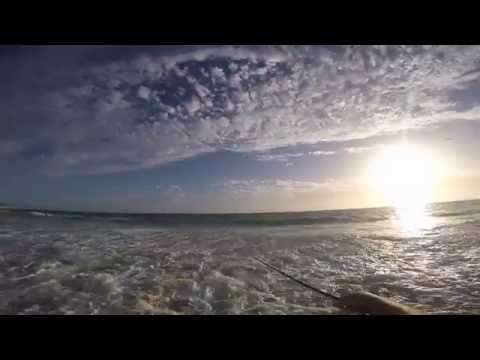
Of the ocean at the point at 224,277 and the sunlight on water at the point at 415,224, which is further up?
the sunlight on water at the point at 415,224

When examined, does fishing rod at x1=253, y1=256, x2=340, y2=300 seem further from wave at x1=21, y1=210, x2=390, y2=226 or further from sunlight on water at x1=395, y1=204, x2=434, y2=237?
wave at x1=21, y1=210, x2=390, y2=226

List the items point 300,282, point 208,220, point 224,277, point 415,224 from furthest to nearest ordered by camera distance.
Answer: point 208,220, point 415,224, point 224,277, point 300,282

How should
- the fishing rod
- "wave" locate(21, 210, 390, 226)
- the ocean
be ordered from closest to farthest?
the ocean, the fishing rod, "wave" locate(21, 210, 390, 226)

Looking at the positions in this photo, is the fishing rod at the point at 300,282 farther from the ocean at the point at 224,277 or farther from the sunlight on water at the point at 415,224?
the sunlight on water at the point at 415,224

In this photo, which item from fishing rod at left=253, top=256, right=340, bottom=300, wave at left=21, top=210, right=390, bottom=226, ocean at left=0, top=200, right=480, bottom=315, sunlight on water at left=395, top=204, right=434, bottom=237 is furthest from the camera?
wave at left=21, top=210, right=390, bottom=226

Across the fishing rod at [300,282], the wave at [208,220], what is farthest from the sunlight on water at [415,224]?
the fishing rod at [300,282]

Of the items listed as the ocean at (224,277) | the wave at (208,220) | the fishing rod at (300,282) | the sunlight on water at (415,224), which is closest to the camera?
the ocean at (224,277)

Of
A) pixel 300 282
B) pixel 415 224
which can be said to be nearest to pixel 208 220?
pixel 415 224

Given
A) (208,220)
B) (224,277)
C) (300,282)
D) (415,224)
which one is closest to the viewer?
(300,282)

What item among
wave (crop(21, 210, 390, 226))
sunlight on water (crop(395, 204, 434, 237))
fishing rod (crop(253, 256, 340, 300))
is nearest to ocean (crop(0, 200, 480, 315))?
fishing rod (crop(253, 256, 340, 300))

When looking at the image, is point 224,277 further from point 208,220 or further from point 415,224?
point 208,220
